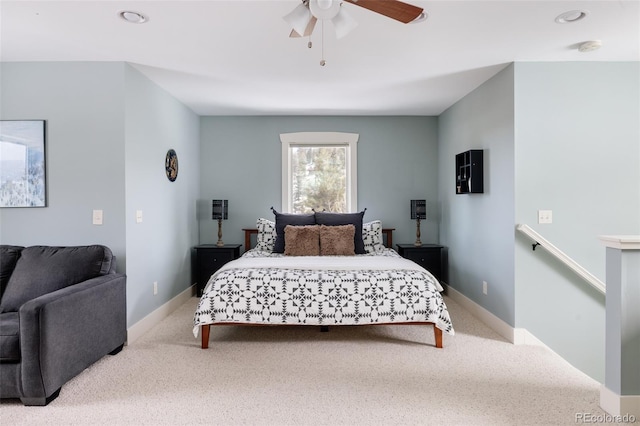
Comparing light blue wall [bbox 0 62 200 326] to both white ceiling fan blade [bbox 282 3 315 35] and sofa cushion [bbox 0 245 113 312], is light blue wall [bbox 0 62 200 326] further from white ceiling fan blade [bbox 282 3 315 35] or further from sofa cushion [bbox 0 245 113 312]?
white ceiling fan blade [bbox 282 3 315 35]

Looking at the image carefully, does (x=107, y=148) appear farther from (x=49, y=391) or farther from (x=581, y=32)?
(x=581, y=32)

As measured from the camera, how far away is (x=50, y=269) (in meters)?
2.90

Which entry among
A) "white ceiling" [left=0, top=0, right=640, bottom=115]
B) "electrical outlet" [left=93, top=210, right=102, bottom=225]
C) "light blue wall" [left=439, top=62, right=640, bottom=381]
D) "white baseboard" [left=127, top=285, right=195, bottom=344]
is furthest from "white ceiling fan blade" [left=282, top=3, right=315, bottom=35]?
"white baseboard" [left=127, top=285, right=195, bottom=344]

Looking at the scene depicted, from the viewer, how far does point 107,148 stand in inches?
130

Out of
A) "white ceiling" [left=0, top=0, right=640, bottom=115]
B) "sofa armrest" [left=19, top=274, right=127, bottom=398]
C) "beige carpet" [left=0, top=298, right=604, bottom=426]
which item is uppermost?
"white ceiling" [left=0, top=0, right=640, bottom=115]

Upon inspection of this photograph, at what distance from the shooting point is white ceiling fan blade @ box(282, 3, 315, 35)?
1.90 meters

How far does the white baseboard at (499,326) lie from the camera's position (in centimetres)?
335

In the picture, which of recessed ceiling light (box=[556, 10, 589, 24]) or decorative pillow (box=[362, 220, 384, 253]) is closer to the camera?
recessed ceiling light (box=[556, 10, 589, 24])

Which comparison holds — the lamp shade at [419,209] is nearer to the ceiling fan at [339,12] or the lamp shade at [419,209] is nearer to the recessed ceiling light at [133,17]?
the ceiling fan at [339,12]

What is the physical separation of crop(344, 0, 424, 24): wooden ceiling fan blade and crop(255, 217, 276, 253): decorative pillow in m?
3.38

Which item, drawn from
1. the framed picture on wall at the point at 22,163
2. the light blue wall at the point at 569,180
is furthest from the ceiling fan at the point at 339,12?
the framed picture on wall at the point at 22,163

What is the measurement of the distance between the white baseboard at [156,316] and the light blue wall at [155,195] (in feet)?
0.19

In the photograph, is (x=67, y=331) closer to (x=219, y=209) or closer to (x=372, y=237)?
(x=219, y=209)

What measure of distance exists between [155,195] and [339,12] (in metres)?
2.78
